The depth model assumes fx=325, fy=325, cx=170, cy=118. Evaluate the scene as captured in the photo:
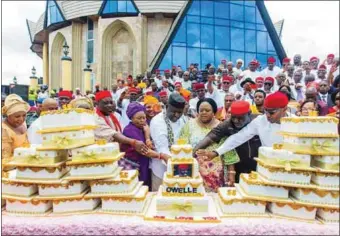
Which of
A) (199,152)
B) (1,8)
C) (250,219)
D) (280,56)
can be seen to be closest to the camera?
(250,219)

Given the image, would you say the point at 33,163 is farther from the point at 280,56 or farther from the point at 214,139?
the point at 280,56

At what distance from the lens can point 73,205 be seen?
2.17 metres

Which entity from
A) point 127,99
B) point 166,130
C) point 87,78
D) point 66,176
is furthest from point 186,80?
point 87,78

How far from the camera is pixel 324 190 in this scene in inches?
76.3

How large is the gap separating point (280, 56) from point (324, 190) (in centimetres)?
1718

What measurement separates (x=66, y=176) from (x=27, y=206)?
31 cm

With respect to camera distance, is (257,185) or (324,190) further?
(257,185)

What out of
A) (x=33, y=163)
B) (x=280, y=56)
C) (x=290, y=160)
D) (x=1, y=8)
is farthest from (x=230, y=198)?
(x=280, y=56)

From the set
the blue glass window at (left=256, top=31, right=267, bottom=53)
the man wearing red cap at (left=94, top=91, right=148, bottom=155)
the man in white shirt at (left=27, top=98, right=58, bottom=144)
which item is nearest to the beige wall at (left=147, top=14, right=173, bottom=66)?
the blue glass window at (left=256, top=31, right=267, bottom=53)

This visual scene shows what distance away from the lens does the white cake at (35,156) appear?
7.02ft

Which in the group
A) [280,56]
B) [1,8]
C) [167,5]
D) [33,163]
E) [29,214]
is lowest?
[29,214]

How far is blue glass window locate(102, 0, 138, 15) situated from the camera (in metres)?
18.2

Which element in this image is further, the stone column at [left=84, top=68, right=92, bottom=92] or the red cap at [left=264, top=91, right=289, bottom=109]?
the stone column at [left=84, top=68, right=92, bottom=92]

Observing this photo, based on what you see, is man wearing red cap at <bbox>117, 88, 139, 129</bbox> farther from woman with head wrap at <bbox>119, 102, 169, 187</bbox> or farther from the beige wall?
the beige wall
